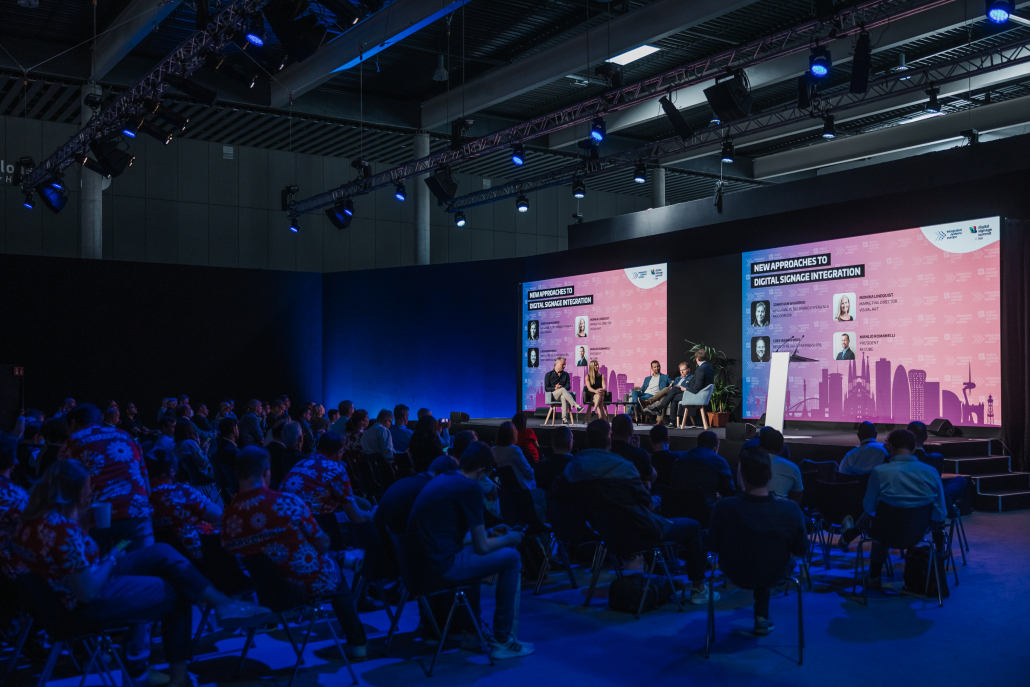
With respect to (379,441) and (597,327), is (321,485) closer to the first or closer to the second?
(379,441)

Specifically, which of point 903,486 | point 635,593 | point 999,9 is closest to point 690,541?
point 635,593

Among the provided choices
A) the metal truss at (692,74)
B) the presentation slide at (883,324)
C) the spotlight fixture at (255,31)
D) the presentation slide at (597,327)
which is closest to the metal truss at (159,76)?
the spotlight fixture at (255,31)

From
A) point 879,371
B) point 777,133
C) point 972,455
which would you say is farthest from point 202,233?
point 972,455

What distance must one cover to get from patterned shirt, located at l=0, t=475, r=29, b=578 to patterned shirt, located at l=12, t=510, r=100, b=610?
523 millimetres

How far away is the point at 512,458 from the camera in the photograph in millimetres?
5809

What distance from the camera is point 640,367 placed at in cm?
1384

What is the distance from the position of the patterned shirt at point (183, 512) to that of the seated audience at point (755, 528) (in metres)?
2.46

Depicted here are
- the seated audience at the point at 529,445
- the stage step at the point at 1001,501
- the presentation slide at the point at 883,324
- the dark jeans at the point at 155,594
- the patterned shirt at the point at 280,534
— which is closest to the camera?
the dark jeans at the point at 155,594

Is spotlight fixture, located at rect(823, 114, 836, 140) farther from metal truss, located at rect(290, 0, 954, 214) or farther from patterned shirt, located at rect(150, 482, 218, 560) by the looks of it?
patterned shirt, located at rect(150, 482, 218, 560)

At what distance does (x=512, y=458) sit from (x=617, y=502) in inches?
55.2

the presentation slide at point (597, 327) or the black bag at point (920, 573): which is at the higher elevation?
the presentation slide at point (597, 327)

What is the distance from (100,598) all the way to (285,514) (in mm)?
731

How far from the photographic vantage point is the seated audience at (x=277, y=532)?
347 centimetres

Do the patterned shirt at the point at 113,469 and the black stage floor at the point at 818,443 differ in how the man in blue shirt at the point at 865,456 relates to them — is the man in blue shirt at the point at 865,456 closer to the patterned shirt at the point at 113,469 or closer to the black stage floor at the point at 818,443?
the black stage floor at the point at 818,443
